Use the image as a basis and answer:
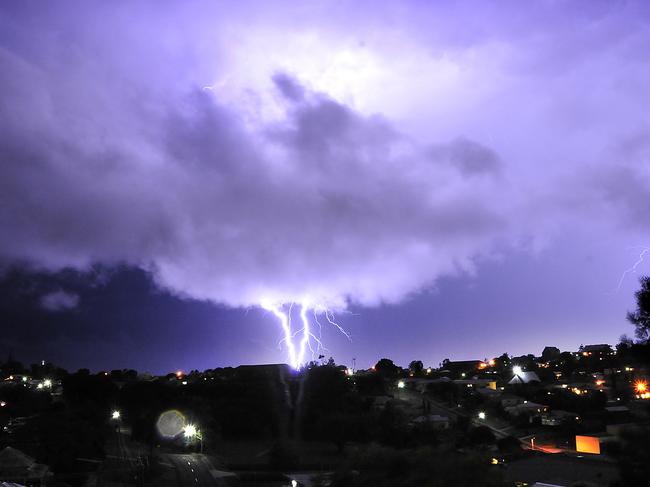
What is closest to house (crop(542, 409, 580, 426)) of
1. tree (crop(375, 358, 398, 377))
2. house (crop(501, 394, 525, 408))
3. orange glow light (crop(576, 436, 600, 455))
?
house (crop(501, 394, 525, 408))

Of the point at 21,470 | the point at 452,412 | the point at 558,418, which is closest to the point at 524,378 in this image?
the point at 452,412

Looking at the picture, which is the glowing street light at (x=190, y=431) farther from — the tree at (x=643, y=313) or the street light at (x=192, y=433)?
the tree at (x=643, y=313)

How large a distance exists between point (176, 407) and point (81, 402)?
1203cm

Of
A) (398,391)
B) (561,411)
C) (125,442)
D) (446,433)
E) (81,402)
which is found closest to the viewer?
(446,433)

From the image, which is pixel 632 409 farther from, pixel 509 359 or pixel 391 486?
pixel 509 359

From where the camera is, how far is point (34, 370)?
113 m

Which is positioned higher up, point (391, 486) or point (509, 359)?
point (509, 359)

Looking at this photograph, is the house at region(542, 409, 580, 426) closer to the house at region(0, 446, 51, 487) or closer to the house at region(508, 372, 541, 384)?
the house at region(508, 372, 541, 384)

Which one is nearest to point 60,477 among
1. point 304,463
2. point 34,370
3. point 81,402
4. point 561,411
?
point 304,463

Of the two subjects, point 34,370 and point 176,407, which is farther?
point 34,370

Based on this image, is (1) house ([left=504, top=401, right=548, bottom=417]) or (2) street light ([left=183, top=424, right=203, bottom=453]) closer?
(2) street light ([left=183, top=424, right=203, bottom=453])

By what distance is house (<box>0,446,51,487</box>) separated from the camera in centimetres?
2658

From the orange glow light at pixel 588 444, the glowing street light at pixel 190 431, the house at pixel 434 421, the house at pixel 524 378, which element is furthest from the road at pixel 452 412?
the glowing street light at pixel 190 431

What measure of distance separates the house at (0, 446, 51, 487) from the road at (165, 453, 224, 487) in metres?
6.56
